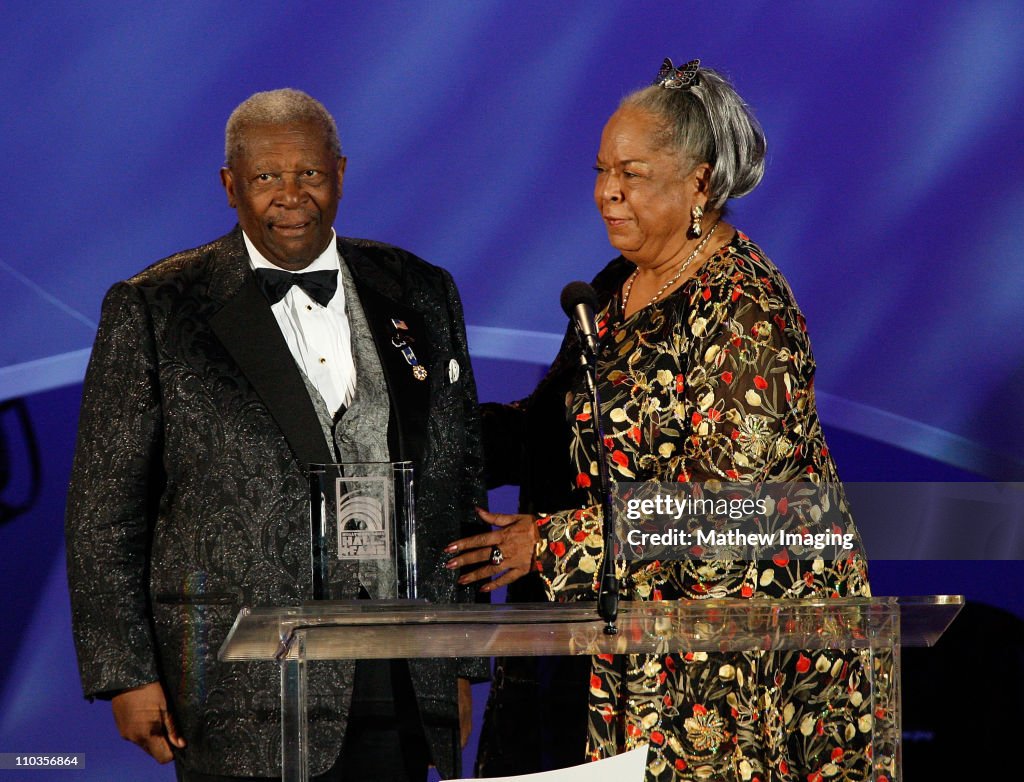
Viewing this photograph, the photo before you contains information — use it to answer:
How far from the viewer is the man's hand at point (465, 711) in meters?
2.30

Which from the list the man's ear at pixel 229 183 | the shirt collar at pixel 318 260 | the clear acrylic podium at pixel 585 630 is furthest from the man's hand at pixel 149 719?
the man's ear at pixel 229 183

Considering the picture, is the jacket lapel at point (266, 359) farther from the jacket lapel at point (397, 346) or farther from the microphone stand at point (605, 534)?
the microphone stand at point (605, 534)

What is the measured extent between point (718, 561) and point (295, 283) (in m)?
1.02

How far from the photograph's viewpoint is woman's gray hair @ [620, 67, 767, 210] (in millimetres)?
2947

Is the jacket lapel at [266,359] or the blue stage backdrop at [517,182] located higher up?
the blue stage backdrop at [517,182]

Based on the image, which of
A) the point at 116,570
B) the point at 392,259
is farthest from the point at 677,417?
the point at 116,570

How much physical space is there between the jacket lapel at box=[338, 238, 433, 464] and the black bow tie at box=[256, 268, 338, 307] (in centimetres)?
8

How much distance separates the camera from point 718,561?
268cm

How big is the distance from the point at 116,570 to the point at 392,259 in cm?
89

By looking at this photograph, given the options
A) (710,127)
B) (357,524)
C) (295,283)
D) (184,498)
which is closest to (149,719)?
(184,498)

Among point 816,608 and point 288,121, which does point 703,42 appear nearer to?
point 288,121

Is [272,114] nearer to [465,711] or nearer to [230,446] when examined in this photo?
[230,446]

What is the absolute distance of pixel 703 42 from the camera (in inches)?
150

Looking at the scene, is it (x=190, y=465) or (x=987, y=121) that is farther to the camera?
(x=987, y=121)
